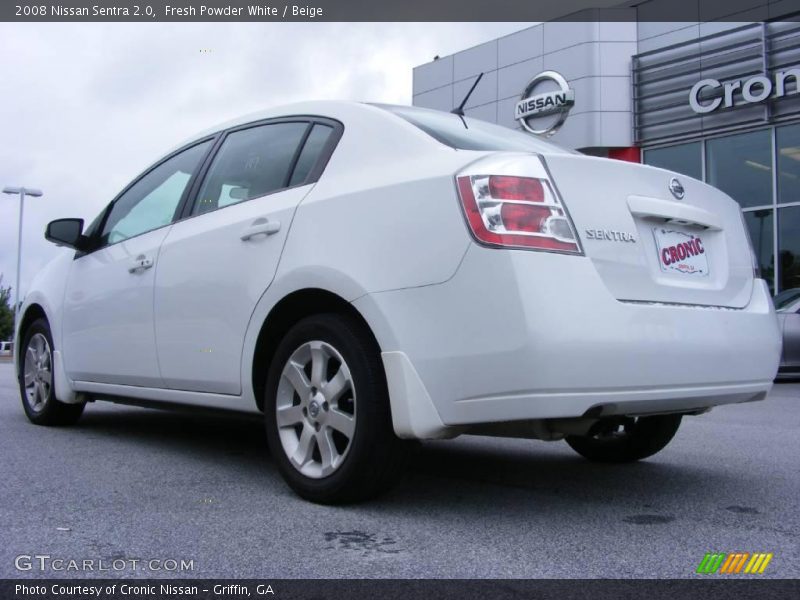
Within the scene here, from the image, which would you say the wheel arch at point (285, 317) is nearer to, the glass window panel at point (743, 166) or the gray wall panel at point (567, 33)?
the glass window panel at point (743, 166)

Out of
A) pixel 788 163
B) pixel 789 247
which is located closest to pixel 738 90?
pixel 788 163

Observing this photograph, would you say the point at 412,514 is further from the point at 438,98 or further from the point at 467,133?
the point at 438,98

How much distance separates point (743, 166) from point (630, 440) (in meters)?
15.8

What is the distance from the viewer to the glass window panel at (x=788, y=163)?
1697 centimetres

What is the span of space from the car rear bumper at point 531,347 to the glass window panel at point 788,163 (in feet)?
52.0

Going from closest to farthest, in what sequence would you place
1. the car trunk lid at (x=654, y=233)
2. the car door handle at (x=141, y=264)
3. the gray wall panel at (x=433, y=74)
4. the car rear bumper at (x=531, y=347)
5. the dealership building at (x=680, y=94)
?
the car rear bumper at (x=531, y=347)
the car trunk lid at (x=654, y=233)
the car door handle at (x=141, y=264)
the dealership building at (x=680, y=94)
the gray wall panel at (x=433, y=74)

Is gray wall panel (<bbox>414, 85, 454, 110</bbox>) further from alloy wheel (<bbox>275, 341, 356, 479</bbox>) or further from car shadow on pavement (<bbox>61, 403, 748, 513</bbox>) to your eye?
alloy wheel (<bbox>275, 341, 356, 479</bbox>)

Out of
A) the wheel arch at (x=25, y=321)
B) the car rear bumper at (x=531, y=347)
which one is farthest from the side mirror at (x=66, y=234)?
the car rear bumper at (x=531, y=347)

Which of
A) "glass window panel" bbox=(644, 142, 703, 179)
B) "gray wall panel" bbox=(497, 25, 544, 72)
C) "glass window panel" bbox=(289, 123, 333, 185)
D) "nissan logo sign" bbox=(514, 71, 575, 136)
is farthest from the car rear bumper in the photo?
"gray wall panel" bbox=(497, 25, 544, 72)

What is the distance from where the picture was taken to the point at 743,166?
18000 millimetres

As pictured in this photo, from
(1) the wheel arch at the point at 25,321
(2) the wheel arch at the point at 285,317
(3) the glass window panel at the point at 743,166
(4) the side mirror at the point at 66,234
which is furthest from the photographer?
(3) the glass window panel at the point at 743,166

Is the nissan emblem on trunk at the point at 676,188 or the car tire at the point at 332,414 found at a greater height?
the nissan emblem on trunk at the point at 676,188

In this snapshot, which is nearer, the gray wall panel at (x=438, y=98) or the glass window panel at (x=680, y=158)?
the glass window panel at (x=680, y=158)

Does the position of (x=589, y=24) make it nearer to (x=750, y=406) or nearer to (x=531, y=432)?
(x=750, y=406)
